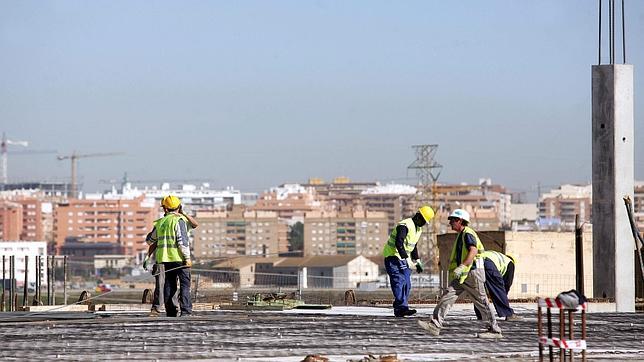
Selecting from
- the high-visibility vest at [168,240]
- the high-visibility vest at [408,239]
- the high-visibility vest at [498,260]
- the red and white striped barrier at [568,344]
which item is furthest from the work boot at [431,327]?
the high-visibility vest at [168,240]

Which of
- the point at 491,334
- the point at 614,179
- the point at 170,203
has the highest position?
the point at 614,179

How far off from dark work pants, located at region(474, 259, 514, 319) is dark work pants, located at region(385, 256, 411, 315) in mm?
1210

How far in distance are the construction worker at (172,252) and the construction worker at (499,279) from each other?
11.6 ft

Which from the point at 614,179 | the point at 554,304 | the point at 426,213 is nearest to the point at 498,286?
the point at 426,213

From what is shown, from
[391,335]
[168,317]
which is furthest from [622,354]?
[168,317]

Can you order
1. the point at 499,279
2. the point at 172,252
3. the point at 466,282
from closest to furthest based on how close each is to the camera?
the point at 466,282 → the point at 499,279 → the point at 172,252

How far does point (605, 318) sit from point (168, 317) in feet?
17.8

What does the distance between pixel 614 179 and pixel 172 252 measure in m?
8.51

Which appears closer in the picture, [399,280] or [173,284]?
[173,284]

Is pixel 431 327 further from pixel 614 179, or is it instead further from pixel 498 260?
pixel 614 179

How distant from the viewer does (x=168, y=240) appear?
17.6m

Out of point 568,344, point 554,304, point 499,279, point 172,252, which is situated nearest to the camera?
point 568,344

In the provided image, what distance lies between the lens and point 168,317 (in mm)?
17578

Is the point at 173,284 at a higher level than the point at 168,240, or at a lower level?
lower
